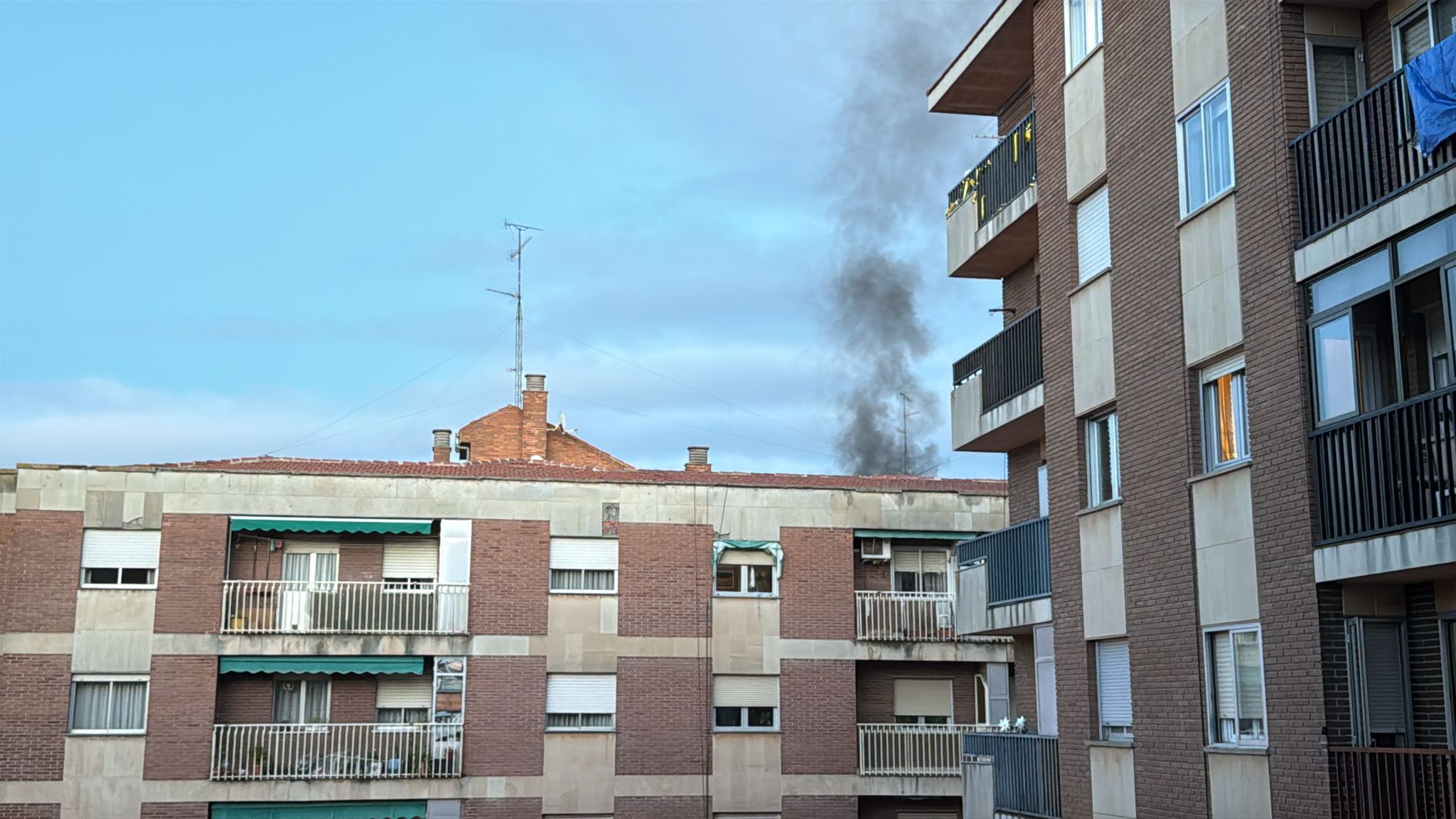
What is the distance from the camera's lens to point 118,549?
32.1 m

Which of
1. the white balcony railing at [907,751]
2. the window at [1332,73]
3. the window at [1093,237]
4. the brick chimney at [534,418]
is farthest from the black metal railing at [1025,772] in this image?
the brick chimney at [534,418]

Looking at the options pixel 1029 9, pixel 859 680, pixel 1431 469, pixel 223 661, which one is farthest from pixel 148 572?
pixel 1431 469

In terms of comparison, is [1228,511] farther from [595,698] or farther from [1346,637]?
[595,698]

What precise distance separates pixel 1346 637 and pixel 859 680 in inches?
823

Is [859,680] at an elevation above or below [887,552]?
below

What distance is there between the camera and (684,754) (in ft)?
109

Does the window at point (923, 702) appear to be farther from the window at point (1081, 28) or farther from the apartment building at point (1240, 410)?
the window at point (1081, 28)

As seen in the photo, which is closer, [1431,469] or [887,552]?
[1431,469]

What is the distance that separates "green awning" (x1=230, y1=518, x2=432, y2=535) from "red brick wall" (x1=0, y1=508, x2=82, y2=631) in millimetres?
3216

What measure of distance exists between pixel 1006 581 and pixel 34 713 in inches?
777

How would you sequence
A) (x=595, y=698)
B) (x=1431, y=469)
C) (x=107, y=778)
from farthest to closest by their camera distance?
1. (x=595, y=698)
2. (x=107, y=778)
3. (x=1431, y=469)

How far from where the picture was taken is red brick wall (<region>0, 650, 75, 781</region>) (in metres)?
30.9

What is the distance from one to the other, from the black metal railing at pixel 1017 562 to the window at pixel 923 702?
34.4 feet

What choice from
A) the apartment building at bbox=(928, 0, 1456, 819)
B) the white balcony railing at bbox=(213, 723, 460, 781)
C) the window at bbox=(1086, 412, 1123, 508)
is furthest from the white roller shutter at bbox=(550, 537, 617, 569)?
the window at bbox=(1086, 412, 1123, 508)
